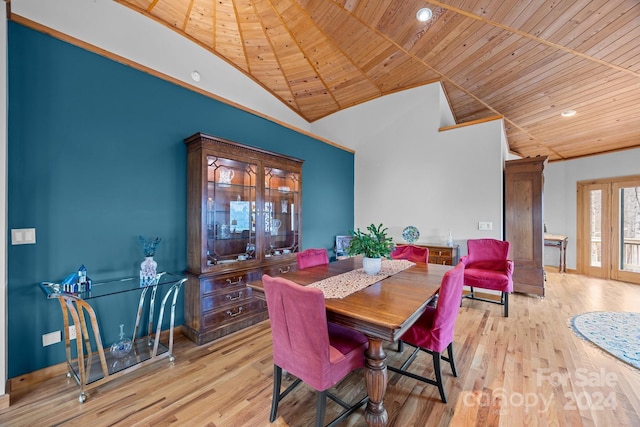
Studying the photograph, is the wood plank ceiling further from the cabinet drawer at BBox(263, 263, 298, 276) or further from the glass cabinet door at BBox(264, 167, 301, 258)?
the cabinet drawer at BBox(263, 263, 298, 276)

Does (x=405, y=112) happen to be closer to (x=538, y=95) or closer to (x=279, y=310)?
(x=538, y=95)

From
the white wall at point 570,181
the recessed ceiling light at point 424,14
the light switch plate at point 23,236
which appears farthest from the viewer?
the white wall at point 570,181

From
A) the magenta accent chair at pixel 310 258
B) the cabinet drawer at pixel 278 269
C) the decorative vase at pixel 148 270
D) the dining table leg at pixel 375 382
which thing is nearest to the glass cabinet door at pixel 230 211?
the cabinet drawer at pixel 278 269

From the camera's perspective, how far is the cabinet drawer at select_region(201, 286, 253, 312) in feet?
8.43

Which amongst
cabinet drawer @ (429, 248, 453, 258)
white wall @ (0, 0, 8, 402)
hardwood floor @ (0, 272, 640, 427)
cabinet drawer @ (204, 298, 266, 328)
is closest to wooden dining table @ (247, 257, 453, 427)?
hardwood floor @ (0, 272, 640, 427)

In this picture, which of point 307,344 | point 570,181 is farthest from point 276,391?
point 570,181

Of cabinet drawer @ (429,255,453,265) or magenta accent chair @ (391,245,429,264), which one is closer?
magenta accent chair @ (391,245,429,264)

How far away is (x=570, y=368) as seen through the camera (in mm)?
2158

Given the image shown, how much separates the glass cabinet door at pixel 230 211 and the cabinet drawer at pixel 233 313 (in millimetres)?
505

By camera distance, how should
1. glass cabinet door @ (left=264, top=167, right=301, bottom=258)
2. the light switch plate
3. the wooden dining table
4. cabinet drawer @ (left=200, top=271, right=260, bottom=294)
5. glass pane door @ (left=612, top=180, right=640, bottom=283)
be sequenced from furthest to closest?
glass pane door @ (left=612, top=180, right=640, bottom=283)
glass cabinet door @ (left=264, top=167, right=301, bottom=258)
cabinet drawer @ (left=200, top=271, right=260, bottom=294)
the light switch plate
the wooden dining table

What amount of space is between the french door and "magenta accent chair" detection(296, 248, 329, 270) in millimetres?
6353

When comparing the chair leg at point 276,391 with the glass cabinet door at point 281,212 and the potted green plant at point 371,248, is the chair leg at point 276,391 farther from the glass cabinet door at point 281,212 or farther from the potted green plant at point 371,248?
the glass cabinet door at point 281,212

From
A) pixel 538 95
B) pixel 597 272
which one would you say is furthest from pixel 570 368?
pixel 597 272

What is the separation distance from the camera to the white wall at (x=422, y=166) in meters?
3.98
